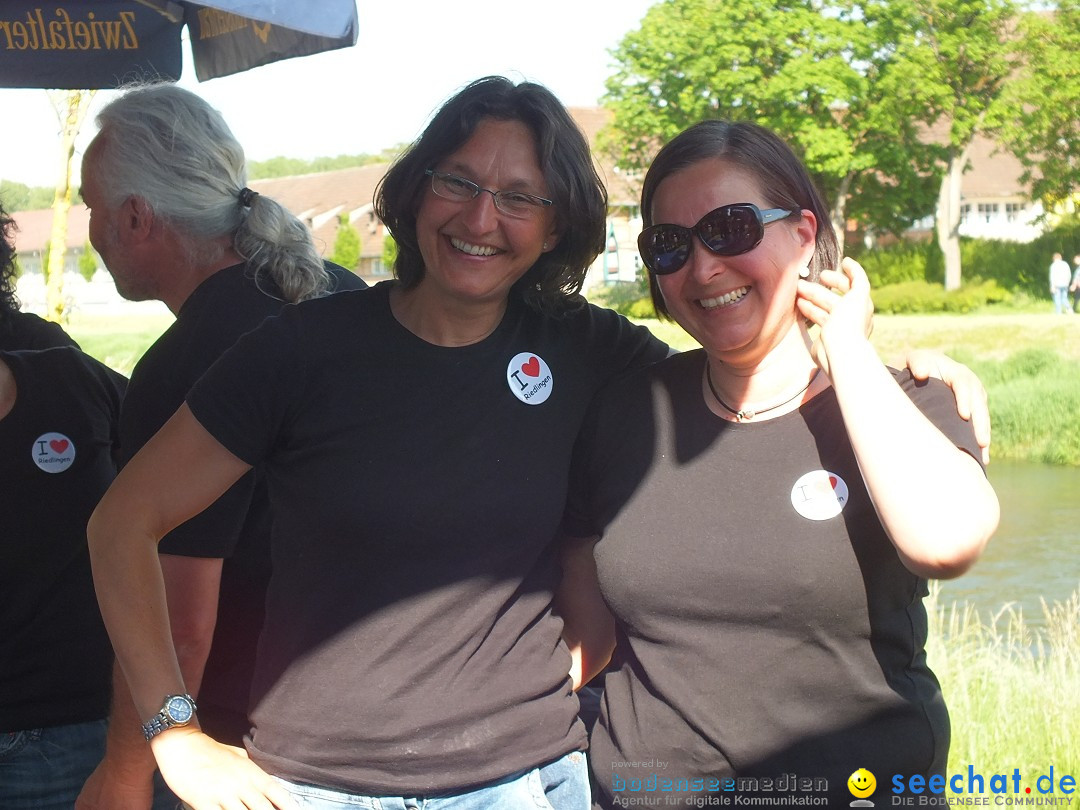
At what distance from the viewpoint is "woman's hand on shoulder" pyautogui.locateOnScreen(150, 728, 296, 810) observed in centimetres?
216

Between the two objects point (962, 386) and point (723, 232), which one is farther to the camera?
point (723, 232)

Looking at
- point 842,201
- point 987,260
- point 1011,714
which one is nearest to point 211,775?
point 1011,714

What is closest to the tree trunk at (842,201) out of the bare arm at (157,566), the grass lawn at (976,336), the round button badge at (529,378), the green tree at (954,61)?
the green tree at (954,61)

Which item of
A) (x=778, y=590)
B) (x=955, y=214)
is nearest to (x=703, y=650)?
(x=778, y=590)

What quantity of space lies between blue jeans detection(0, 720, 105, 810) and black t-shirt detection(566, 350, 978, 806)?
1258 millimetres

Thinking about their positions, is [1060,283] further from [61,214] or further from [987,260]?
[61,214]

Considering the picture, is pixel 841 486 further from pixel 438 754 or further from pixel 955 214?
pixel 955 214

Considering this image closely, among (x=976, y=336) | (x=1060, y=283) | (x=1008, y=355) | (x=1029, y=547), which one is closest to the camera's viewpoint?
(x=1029, y=547)

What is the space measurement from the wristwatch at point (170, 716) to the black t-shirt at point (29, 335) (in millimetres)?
1546

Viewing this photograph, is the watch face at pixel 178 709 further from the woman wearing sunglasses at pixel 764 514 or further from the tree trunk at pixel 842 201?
the tree trunk at pixel 842 201

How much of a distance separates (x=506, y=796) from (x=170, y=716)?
66 cm

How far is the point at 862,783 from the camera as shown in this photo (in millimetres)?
2137

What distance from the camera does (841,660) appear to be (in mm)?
2166

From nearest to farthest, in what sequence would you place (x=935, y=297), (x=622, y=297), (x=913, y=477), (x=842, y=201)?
1. (x=913, y=477)
2. (x=935, y=297)
3. (x=622, y=297)
4. (x=842, y=201)
